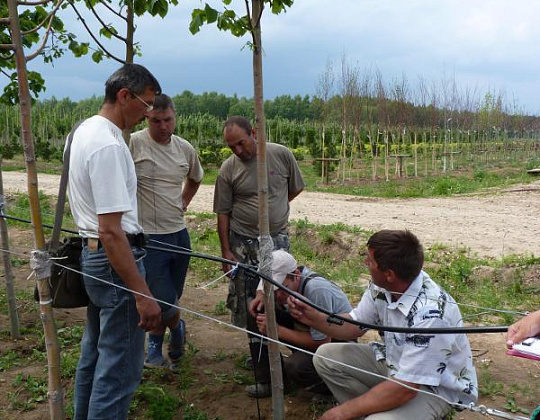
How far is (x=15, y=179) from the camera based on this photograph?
17.5 meters

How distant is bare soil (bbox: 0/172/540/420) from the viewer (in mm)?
3561

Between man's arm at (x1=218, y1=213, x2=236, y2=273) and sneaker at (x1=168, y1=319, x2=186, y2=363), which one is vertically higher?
man's arm at (x1=218, y1=213, x2=236, y2=273)

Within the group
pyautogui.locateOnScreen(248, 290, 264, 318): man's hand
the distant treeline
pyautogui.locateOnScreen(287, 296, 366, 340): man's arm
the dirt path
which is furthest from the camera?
the distant treeline

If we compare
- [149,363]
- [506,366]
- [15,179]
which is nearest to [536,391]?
[506,366]

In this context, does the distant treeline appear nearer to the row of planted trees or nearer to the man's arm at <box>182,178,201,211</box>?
the row of planted trees

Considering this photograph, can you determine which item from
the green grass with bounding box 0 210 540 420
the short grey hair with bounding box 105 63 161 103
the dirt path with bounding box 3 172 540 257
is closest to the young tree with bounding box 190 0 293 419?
the short grey hair with bounding box 105 63 161 103

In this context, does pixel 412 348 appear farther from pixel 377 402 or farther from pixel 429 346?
pixel 377 402

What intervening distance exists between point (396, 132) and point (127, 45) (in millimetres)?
20117

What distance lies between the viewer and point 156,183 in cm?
382

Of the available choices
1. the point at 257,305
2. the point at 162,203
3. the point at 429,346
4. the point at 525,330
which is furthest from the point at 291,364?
the point at 525,330

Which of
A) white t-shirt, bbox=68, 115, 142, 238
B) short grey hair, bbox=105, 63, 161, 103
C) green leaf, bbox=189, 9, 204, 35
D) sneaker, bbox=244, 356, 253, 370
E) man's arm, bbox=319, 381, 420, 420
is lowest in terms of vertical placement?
sneaker, bbox=244, 356, 253, 370

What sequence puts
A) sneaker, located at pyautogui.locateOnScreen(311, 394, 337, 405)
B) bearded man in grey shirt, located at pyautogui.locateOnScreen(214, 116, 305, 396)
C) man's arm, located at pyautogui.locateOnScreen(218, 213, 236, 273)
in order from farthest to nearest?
1. man's arm, located at pyautogui.locateOnScreen(218, 213, 236, 273)
2. bearded man in grey shirt, located at pyautogui.locateOnScreen(214, 116, 305, 396)
3. sneaker, located at pyautogui.locateOnScreen(311, 394, 337, 405)

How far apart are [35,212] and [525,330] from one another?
2.04m

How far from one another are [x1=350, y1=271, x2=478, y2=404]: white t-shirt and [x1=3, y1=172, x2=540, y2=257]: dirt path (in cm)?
536
